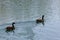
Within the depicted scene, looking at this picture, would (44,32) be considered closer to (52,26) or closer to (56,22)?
(52,26)

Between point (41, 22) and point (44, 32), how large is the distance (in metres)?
1.75

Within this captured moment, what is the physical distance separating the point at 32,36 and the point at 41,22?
8.37ft

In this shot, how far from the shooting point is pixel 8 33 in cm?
994

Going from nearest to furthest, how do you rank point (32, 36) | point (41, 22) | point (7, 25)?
point (32, 36) < point (7, 25) < point (41, 22)

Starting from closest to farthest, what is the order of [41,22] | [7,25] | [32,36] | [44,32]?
[32,36]
[44,32]
[7,25]
[41,22]

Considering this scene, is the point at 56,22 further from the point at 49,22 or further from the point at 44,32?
the point at 44,32

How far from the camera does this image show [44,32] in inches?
404

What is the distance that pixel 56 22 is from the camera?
1215 cm

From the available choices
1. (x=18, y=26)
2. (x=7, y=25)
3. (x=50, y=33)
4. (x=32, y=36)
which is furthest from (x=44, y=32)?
(x=7, y=25)

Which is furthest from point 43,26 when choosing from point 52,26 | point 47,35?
point 47,35

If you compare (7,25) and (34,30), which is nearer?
(34,30)

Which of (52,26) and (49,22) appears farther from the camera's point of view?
(49,22)

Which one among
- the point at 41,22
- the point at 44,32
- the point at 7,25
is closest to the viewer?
the point at 44,32

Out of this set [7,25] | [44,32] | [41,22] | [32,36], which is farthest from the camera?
[41,22]
